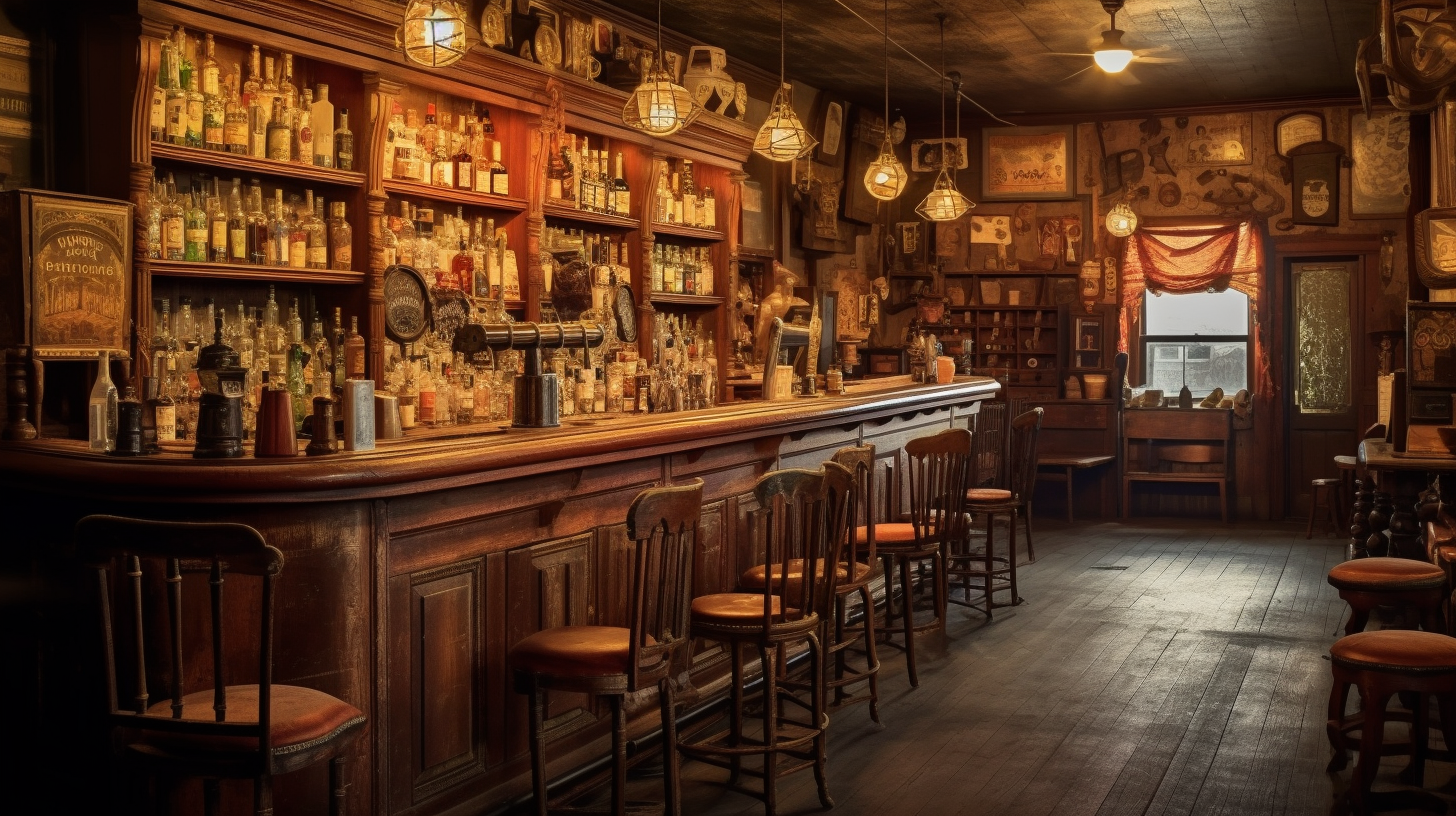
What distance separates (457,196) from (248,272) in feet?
4.11

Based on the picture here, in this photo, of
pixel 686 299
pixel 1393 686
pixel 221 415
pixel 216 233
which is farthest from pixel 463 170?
pixel 1393 686

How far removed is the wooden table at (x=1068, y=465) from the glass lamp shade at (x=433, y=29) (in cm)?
698

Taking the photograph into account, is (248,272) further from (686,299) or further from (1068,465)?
(1068,465)

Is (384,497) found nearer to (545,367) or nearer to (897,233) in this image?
(545,367)

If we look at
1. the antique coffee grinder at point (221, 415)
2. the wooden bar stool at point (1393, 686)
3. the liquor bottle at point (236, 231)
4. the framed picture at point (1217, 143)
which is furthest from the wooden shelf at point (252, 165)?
the framed picture at point (1217, 143)

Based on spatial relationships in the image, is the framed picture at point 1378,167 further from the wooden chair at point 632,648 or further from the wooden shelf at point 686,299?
the wooden chair at point 632,648

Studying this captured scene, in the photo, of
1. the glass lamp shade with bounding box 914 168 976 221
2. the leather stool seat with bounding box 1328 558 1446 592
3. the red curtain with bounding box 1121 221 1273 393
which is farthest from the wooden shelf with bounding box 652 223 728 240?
the red curtain with bounding box 1121 221 1273 393

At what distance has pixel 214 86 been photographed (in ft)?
16.1

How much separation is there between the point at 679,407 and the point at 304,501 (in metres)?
2.34

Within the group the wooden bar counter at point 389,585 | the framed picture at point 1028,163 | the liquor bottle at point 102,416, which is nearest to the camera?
the wooden bar counter at point 389,585

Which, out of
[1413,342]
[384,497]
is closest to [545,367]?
[384,497]

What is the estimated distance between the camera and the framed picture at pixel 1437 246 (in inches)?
246

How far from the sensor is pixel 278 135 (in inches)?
202

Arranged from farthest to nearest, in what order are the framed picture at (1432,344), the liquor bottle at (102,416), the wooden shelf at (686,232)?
the wooden shelf at (686,232) < the framed picture at (1432,344) < the liquor bottle at (102,416)
